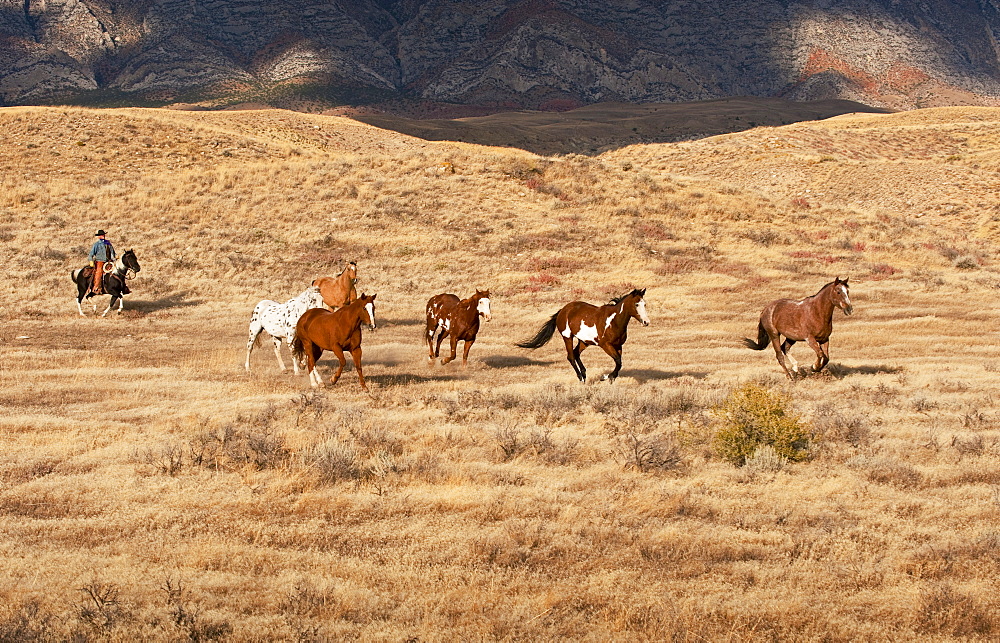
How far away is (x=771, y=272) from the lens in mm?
32031

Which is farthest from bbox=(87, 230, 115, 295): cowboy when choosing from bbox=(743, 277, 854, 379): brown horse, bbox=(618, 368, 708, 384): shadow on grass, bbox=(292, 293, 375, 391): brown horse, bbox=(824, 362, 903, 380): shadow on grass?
bbox=(824, 362, 903, 380): shadow on grass

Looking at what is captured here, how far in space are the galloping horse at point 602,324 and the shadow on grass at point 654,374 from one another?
31.8 inches

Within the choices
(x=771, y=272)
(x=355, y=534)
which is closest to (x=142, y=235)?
(x=771, y=272)

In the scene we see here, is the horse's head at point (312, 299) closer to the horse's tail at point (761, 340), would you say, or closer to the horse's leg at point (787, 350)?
the horse's tail at point (761, 340)

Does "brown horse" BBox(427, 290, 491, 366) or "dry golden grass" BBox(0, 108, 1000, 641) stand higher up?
"brown horse" BBox(427, 290, 491, 366)

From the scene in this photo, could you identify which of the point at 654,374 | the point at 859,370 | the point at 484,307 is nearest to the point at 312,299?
the point at 484,307

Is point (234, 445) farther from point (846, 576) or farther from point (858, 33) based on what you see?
point (858, 33)

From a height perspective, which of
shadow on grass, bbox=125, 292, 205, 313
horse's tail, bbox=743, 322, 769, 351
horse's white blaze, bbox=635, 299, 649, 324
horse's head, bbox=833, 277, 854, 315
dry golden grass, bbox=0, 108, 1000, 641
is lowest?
dry golden grass, bbox=0, 108, 1000, 641

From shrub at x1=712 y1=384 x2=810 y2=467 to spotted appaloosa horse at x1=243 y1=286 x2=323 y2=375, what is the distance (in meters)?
9.29

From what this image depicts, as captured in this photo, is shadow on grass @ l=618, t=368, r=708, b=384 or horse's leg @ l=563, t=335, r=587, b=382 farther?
shadow on grass @ l=618, t=368, r=708, b=384

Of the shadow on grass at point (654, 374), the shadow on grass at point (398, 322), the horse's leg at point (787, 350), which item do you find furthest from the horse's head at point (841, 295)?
the shadow on grass at point (398, 322)

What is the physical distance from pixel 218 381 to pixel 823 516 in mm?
11456

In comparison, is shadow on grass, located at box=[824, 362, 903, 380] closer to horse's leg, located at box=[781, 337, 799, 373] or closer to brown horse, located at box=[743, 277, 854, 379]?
horse's leg, located at box=[781, 337, 799, 373]

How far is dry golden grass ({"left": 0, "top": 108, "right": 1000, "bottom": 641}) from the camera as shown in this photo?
20.4ft
